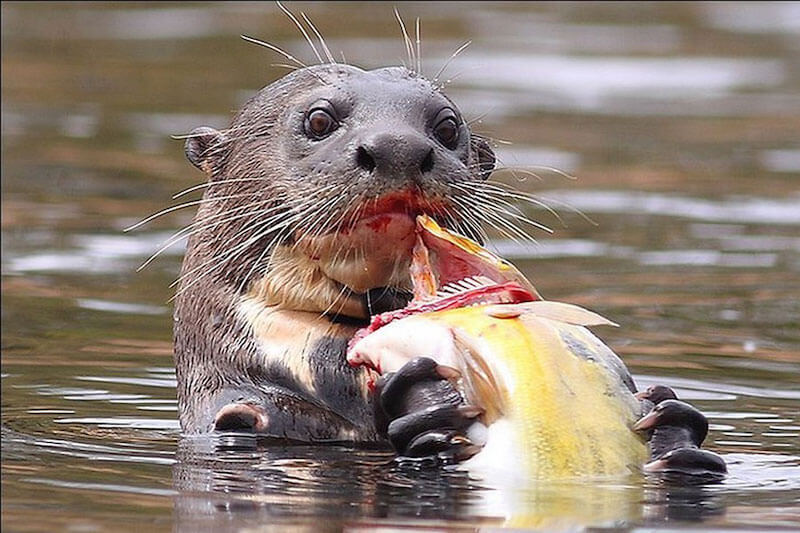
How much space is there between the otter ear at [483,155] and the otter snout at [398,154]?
2.42 feet

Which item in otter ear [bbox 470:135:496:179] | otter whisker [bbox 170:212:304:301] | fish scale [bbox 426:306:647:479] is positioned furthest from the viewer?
otter ear [bbox 470:135:496:179]

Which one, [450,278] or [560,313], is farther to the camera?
[450,278]

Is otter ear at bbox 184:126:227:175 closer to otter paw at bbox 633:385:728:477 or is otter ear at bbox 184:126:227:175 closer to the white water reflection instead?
otter paw at bbox 633:385:728:477

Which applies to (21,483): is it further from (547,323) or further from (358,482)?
(547,323)

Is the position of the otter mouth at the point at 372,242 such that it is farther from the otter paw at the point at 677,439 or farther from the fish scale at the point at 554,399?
the otter paw at the point at 677,439

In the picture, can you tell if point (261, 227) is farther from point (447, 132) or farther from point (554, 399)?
point (554, 399)

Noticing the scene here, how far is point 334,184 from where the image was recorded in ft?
21.0

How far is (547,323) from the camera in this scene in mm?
6035

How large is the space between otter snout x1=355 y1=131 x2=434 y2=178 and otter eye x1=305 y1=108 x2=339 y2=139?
1.29 feet

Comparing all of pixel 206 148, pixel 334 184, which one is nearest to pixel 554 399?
pixel 334 184

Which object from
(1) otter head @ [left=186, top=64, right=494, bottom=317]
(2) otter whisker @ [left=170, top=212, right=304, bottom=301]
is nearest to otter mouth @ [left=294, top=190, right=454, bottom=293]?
(1) otter head @ [left=186, top=64, right=494, bottom=317]

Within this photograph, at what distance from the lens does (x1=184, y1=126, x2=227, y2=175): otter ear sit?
23.6ft

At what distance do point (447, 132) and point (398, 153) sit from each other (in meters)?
0.45

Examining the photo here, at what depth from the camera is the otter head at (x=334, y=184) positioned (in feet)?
20.6
